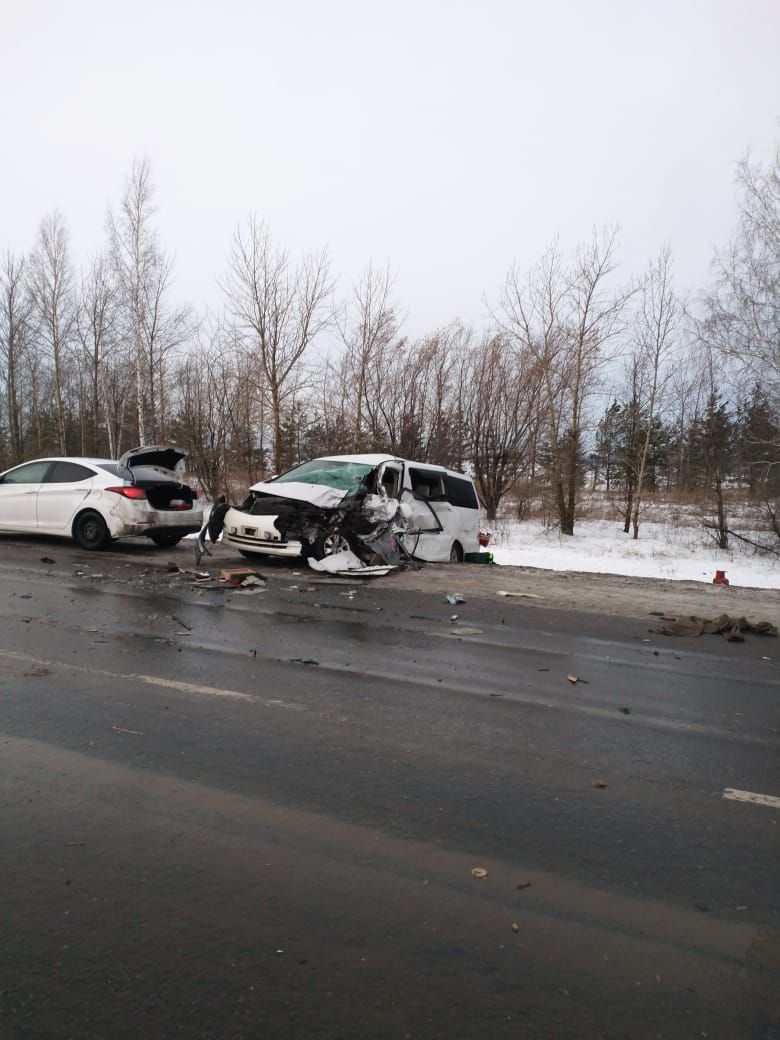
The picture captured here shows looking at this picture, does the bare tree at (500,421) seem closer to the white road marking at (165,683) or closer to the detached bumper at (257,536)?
the detached bumper at (257,536)

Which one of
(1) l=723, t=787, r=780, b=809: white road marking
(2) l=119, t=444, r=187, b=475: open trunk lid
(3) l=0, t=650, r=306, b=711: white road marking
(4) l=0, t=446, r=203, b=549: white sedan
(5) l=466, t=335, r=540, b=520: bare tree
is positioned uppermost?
(5) l=466, t=335, r=540, b=520: bare tree

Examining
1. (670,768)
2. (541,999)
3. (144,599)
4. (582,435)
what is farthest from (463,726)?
(582,435)

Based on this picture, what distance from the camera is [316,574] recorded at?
10.7 metres

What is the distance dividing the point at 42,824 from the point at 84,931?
0.83 metres

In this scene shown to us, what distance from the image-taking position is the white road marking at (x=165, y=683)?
15.1ft

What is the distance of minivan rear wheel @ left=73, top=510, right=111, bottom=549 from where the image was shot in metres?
11.7

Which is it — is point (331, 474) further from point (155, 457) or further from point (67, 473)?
point (67, 473)

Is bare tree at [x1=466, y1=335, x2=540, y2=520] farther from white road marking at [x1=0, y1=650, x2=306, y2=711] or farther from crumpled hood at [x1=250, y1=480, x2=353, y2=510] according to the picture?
white road marking at [x1=0, y1=650, x2=306, y2=711]

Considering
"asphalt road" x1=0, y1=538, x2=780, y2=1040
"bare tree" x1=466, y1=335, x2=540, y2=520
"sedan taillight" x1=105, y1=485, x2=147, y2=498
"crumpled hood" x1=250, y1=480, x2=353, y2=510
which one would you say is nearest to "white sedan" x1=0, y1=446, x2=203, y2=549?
"sedan taillight" x1=105, y1=485, x2=147, y2=498

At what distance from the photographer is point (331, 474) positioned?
38.4 feet

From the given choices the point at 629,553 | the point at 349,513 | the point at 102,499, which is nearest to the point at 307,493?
the point at 349,513

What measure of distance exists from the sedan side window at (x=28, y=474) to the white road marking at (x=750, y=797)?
1205cm

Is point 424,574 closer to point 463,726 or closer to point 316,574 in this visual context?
point 316,574

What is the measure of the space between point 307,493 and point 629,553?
1388 centimetres
